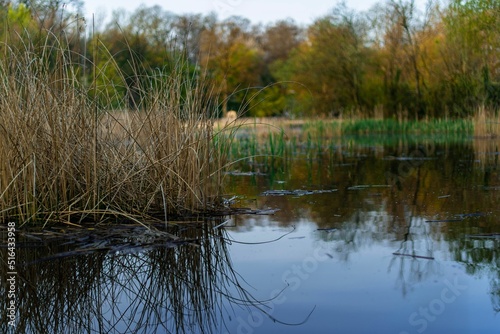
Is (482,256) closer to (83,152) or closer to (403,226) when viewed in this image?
(403,226)

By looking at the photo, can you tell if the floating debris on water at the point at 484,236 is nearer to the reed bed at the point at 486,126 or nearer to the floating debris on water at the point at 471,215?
the floating debris on water at the point at 471,215

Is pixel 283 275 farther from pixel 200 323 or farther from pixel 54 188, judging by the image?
pixel 54 188

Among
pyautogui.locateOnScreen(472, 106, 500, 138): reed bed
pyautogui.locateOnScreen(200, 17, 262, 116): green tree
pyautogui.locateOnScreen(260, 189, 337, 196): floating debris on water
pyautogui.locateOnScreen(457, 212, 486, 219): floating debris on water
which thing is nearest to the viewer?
pyautogui.locateOnScreen(457, 212, 486, 219): floating debris on water

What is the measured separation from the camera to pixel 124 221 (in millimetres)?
3377

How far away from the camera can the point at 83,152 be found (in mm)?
3324

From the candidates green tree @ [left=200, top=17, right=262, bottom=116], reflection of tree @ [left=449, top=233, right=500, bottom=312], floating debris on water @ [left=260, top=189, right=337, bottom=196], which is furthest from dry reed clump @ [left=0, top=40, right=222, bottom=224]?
green tree @ [left=200, top=17, right=262, bottom=116]

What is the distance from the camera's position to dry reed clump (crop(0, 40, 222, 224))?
315 centimetres

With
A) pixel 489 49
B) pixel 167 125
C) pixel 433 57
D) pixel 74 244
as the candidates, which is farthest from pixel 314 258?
pixel 433 57

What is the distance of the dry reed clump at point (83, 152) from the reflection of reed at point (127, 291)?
491 mm

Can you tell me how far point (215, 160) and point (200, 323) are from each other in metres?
2.04

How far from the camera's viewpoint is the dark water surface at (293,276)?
6.23 feet

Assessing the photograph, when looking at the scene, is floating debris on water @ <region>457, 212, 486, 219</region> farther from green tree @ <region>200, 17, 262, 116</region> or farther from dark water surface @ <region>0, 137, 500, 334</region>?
green tree @ <region>200, 17, 262, 116</region>

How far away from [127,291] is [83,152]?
1280 mm

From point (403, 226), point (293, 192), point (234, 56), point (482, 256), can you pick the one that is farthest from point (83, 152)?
point (234, 56)
